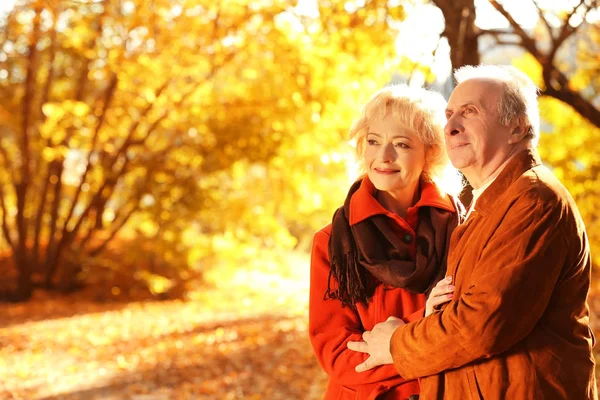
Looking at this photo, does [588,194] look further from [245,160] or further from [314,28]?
[245,160]

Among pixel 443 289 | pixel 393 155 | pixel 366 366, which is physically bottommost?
pixel 366 366

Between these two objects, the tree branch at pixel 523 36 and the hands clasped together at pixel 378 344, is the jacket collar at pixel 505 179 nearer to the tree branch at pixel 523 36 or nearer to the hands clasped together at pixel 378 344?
the hands clasped together at pixel 378 344

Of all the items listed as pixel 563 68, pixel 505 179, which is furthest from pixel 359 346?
pixel 563 68

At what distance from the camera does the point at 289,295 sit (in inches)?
509

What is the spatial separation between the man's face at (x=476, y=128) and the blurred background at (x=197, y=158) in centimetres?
187

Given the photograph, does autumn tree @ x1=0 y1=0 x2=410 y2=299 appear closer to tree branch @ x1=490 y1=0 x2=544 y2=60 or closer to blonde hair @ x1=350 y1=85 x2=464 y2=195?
tree branch @ x1=490 y1=0 x2=544 y2=60

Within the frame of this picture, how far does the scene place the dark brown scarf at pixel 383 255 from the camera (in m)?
2.14

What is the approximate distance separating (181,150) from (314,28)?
17.1ft

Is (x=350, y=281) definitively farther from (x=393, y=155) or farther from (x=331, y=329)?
(x=393, y=155)

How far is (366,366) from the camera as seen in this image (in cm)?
215

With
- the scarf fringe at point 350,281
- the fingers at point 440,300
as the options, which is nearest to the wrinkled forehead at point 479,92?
the fingers at point 440,300

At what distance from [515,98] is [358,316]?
2.82 feet

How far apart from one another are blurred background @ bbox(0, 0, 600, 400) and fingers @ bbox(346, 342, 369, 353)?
Answer: 6.16 ft

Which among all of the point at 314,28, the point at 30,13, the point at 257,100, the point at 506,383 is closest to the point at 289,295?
the point at 257,100
